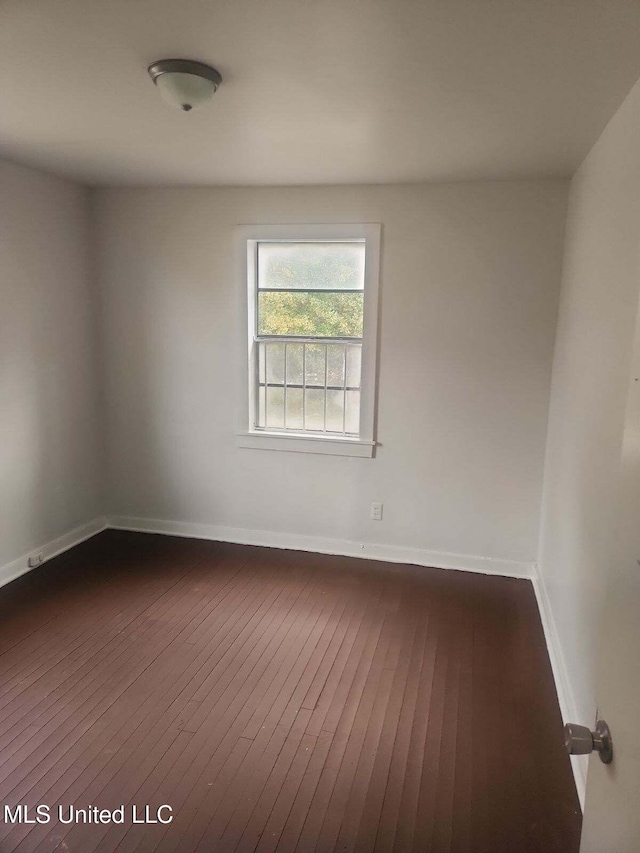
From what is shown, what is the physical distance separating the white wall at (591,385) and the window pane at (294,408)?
1703 mm

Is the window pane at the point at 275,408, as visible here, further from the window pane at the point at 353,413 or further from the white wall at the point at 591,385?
the white wall at the point at 591,385

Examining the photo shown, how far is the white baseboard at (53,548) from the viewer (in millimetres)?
3539

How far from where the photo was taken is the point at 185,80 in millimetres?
1910

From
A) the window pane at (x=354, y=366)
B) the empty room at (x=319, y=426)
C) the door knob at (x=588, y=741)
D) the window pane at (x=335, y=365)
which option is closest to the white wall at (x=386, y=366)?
the empty room at (x=319, y=426)

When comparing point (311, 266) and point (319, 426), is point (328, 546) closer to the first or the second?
point (319, 426)

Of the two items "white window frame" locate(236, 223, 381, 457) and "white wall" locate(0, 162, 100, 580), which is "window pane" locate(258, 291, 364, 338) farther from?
"white wall" locate(0, 162, 100, 580)

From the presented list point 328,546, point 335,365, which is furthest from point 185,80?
point 328,546

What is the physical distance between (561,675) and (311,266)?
2772 mm

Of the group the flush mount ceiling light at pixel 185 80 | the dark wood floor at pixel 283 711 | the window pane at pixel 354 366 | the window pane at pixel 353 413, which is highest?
the flush mount ceiling light at pixel 185 80

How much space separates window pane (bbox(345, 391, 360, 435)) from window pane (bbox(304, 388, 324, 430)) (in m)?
0.18

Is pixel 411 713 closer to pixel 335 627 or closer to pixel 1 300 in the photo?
pixel 335 627

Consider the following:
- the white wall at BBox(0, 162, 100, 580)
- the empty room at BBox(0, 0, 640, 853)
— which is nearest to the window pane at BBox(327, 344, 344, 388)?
the empty room at BBox(0, 0, 640, 853)

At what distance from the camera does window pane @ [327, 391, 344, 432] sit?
3975mm

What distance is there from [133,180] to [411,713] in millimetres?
3472
